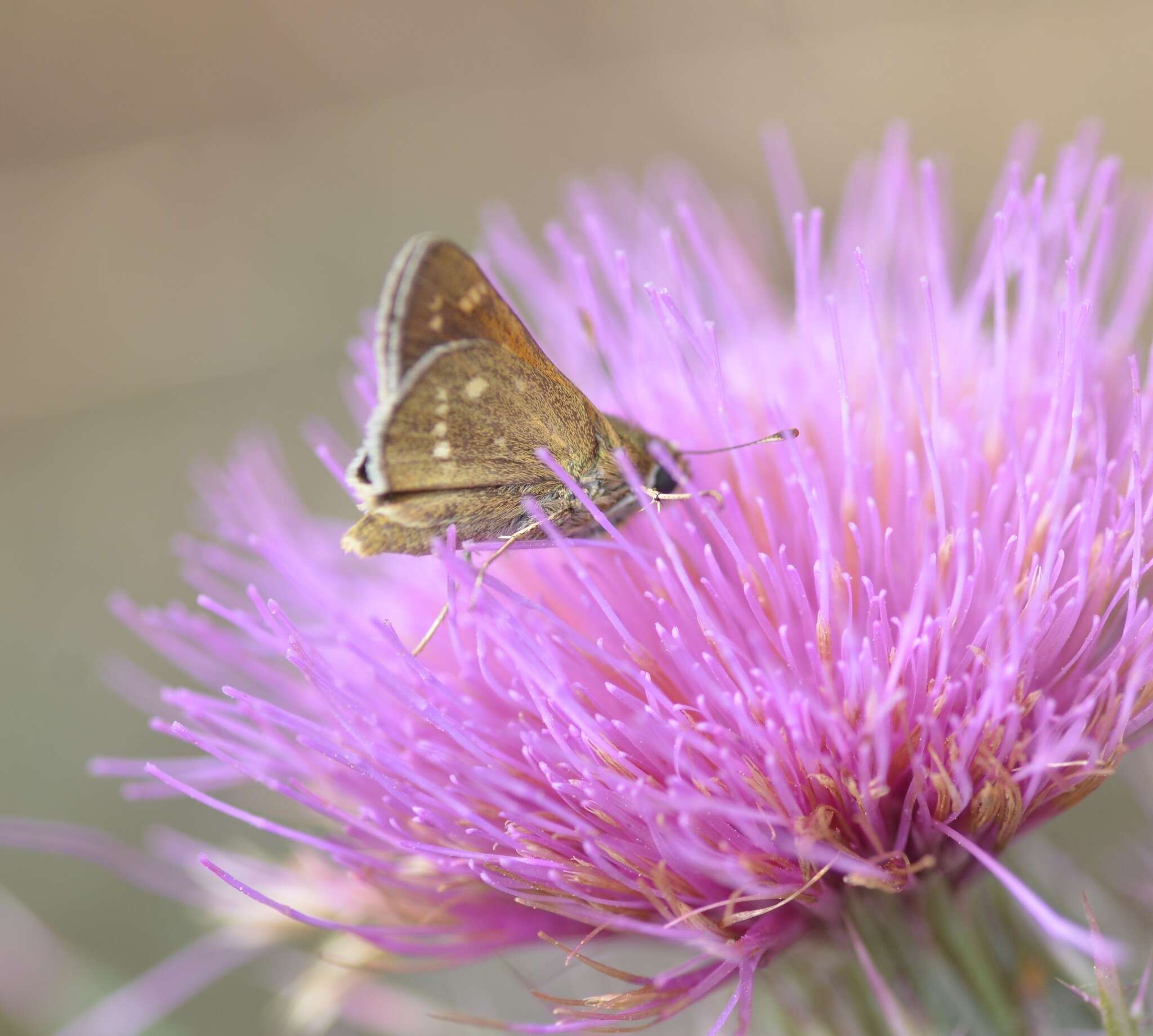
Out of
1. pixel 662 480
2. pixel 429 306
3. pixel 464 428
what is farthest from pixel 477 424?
pixel 662 480

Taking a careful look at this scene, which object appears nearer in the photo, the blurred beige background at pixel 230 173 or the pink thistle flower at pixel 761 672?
the pink thistle flower at pixel 761 672

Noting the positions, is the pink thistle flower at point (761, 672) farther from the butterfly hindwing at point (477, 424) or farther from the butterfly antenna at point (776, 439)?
the butterfly hindwing at point (477, 424)

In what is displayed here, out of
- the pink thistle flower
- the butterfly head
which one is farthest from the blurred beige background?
the butterfly head

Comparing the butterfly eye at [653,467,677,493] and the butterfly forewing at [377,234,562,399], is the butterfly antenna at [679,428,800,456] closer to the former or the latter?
the butterfly eye at [653,467,677,493]

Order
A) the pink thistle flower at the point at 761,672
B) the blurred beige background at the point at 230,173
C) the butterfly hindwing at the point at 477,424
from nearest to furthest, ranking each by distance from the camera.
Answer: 1. the pink thistle flower at the point at 761,672
2. the butterfly hindwing at the point at 477,424
3. the blurred beige background at the point at 230,173

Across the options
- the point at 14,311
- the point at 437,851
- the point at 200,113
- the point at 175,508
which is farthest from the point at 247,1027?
the point at 200,113

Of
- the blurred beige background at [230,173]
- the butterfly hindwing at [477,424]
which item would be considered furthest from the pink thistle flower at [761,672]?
the blurred beige background at [230,173]

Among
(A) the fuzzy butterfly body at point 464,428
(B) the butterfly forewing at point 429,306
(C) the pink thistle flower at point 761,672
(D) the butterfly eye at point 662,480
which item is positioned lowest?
(C) the pink thistle flower at point 761,672

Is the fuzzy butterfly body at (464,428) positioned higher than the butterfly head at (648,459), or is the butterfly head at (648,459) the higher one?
the fuzzy butterfly body at (464,428)

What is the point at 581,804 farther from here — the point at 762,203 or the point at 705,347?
the point at 762,203

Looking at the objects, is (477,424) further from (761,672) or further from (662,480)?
(761,672)
